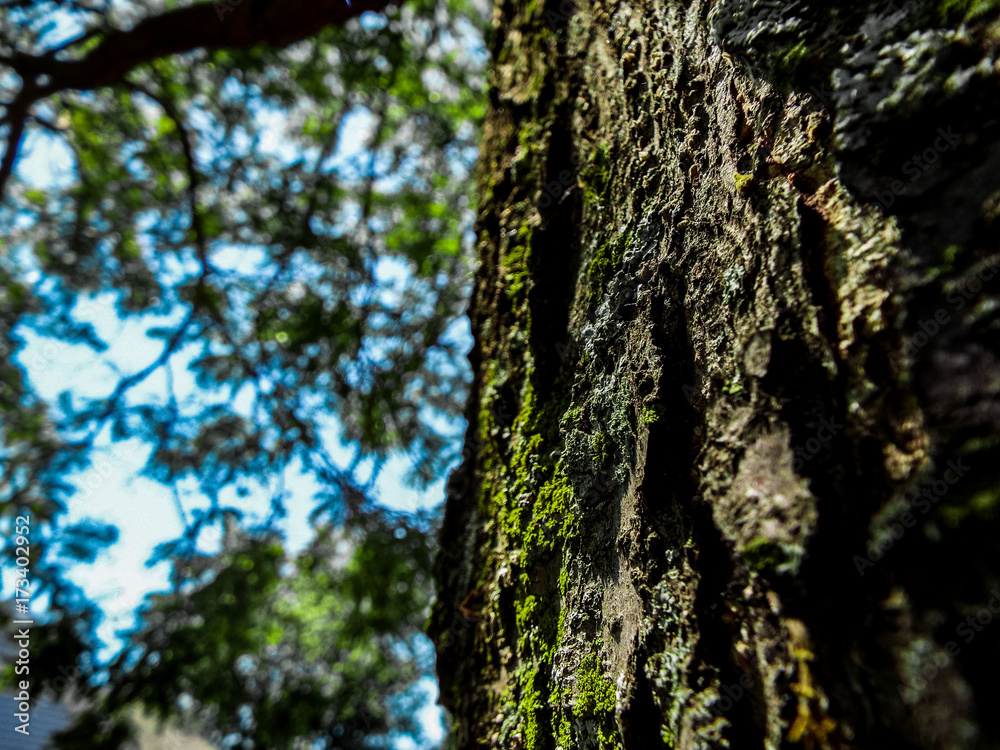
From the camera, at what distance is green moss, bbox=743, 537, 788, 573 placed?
78cm

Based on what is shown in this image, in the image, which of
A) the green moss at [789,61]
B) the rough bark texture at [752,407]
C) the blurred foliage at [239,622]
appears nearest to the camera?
the rough bark texture at [752,407]

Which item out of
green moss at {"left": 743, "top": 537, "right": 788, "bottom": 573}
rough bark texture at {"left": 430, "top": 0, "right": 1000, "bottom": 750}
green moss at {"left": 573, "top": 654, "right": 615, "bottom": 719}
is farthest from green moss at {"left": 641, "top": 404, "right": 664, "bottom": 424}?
green moss at {"left": 573, "top": 654, "right": 615, "bottom": 719}

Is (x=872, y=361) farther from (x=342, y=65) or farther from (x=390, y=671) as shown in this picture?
(x=390, y=671)

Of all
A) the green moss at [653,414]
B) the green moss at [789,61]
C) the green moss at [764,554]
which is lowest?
the green moss at [764,554]

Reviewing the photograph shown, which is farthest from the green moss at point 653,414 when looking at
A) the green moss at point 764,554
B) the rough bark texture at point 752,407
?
the green moss at point 764,554

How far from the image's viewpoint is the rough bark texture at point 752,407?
68cm

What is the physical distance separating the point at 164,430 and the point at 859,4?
19.4 ft

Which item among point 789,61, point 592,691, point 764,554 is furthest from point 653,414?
point 789,61

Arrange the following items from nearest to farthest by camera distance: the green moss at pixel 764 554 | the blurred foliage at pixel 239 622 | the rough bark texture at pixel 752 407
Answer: the rough bark texture at pixel 752 407 → the green moss at pixel 764 554 → the blurred foliage at pixel 239 622

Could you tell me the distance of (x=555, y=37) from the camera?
6.05 feet

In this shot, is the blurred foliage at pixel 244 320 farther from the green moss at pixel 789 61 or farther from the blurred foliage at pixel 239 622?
the green moss at pixel 789 61

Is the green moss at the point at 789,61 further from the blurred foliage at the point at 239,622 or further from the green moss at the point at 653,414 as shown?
the blurred foliage at the point at 239,622

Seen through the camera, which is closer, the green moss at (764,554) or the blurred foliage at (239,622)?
the green moss at (764,554)

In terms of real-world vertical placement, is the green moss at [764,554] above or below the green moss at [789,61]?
below
